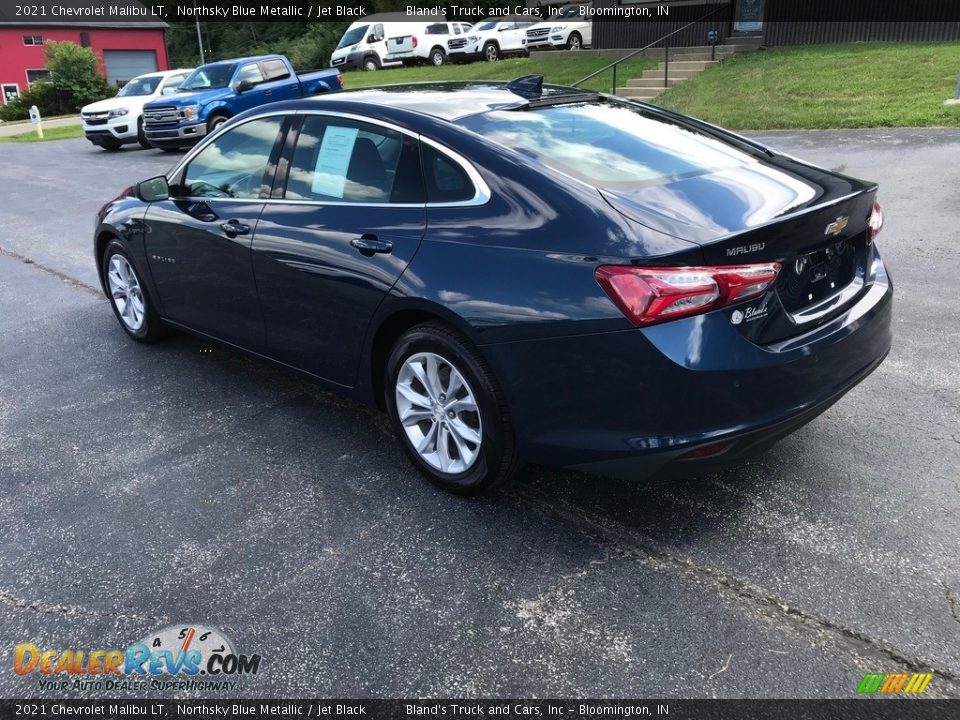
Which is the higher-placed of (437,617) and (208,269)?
(208,269)

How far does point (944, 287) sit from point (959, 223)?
2051mm

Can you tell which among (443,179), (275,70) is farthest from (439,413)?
(275,70)

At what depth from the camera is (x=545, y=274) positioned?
2963 mm

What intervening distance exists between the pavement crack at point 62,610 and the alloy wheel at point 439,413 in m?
1.26

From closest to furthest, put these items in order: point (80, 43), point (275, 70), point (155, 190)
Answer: point (155, 190) → point (275, 70) → point (80, 43)

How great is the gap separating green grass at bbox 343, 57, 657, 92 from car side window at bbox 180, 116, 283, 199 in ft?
42.3

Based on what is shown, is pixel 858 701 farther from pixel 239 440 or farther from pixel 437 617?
pixel 239 440

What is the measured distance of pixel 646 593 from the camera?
2865mm

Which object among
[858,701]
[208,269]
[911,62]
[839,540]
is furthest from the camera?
[911,62]

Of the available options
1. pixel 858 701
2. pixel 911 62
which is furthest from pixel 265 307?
pixel 911 62

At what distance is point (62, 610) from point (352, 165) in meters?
2.20

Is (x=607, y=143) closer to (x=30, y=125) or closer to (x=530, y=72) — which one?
(x=530, y=72)

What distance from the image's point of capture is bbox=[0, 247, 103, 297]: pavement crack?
23.7ft

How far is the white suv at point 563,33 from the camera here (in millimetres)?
29141
